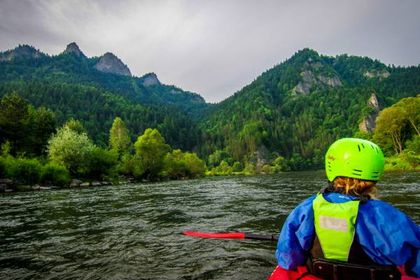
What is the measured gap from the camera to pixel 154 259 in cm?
762

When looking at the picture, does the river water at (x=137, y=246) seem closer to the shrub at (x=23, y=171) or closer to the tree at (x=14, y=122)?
the shrub at (x=23, y=171)

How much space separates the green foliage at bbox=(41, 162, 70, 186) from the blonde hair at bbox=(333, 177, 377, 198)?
42.1 metres

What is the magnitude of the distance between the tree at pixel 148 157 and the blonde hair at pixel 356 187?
5894 centimetres

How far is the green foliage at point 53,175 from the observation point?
40341mm

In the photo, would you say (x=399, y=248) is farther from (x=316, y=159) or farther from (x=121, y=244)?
(x=316, y=159)

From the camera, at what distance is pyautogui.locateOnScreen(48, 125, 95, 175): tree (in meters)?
46.7

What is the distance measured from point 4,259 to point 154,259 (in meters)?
3.64

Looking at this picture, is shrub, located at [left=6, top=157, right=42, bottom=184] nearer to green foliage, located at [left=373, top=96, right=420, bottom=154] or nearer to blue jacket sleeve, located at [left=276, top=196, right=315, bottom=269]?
blue jacket sleeve, located at [left=276, top=196, right=315, bottom=269]

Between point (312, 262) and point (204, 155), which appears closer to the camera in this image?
point (312, 262)

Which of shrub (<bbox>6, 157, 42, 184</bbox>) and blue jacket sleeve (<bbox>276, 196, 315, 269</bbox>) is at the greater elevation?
shrub (<bbox>6, 157, 42, 184</bbox>)

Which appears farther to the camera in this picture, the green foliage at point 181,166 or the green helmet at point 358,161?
the green foliage at point 181,166

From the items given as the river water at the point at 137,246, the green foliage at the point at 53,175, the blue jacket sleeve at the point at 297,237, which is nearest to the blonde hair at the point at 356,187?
the blue jacket sleeve at the point at 297,237

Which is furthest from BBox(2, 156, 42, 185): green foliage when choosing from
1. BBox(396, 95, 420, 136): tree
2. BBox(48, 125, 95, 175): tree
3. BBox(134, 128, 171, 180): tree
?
BBox(396, 95, 420, 136): tree

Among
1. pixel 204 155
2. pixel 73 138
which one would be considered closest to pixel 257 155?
pixel 204 155
